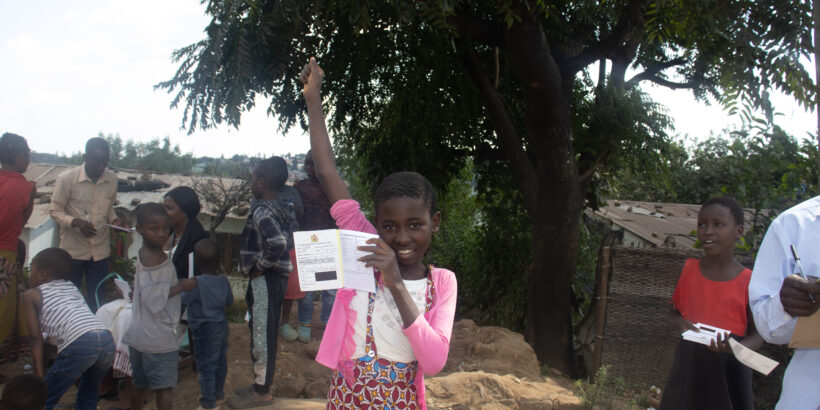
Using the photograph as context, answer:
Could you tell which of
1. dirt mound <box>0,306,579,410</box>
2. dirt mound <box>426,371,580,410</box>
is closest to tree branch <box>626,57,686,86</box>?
dirt mound <box>0,306,579,410</box>

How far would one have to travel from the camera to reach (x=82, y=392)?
11.9 feet

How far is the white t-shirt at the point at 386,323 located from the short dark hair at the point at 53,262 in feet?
8.31

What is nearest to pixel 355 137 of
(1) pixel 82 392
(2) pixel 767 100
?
(1) pixel 82 392

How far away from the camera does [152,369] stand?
3.75m

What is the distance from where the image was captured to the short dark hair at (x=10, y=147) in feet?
14.6

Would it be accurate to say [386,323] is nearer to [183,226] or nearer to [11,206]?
[183,226]

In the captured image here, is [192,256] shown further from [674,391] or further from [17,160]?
[674,391]

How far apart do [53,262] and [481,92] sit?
15.2 ft

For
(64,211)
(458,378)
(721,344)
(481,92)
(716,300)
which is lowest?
(458,378)

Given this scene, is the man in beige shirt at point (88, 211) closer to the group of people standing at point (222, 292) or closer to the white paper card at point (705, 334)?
the group of people standing at point (222, 292)

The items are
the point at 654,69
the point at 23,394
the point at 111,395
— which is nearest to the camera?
the point at 23,394

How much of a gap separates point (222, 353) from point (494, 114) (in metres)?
4.01

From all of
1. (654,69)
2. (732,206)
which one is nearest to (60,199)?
(732,206)

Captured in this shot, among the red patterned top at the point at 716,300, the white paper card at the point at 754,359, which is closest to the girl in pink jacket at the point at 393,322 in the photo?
the white paper card at the point at 754,359
